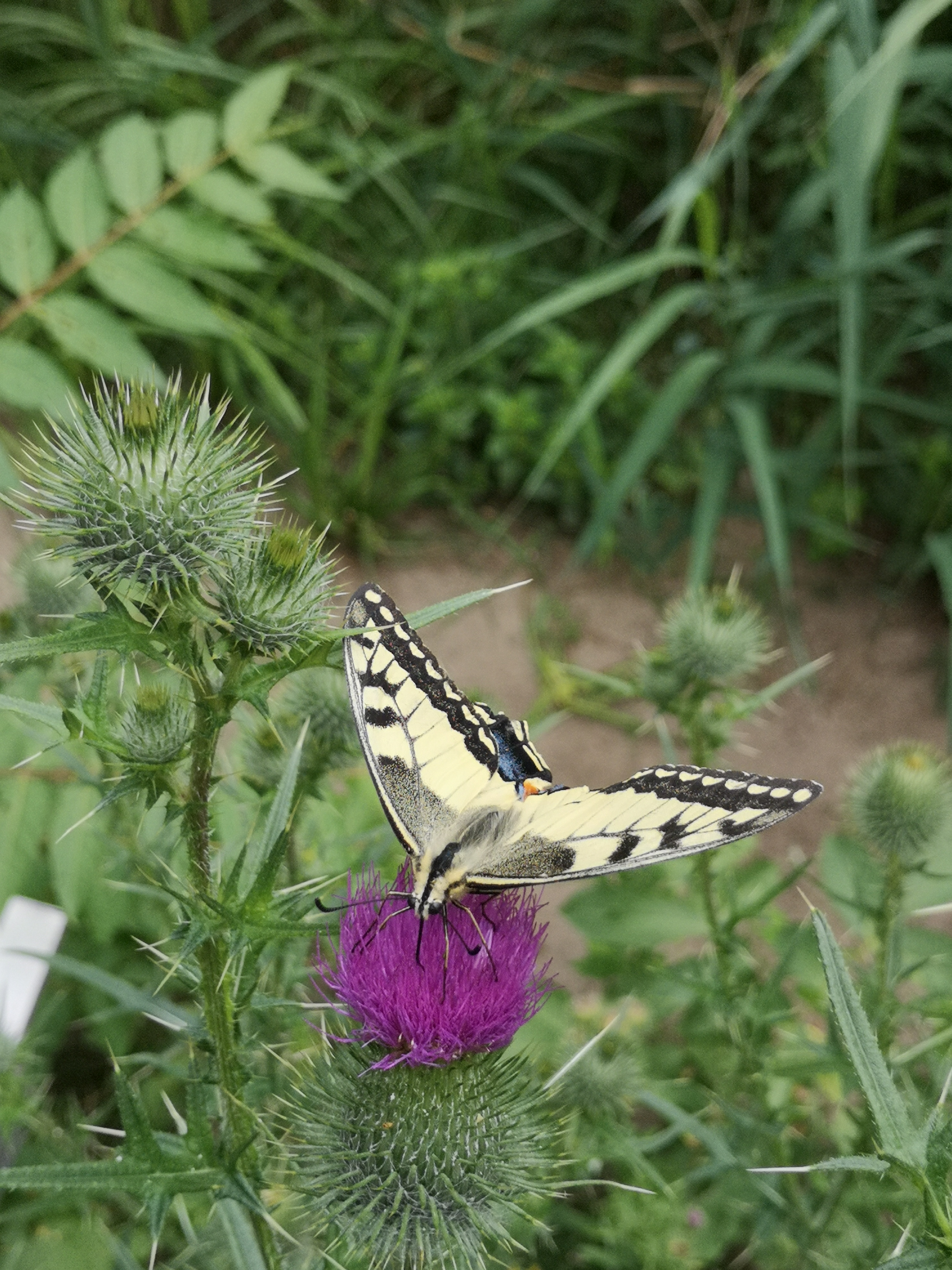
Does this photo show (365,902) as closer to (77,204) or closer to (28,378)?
(28,378)

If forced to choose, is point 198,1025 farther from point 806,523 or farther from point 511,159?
point 511,159

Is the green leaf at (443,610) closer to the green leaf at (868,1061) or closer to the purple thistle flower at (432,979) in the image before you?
the purple thistle flower at (432,979)

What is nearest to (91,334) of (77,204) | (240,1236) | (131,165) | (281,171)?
(77,204)

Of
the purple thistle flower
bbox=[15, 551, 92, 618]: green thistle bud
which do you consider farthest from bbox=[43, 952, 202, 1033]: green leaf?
bbox=[15, 551, 92, 618]: green thistle bud

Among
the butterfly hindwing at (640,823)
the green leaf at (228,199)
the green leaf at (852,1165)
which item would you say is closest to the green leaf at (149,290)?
the green leaf at (228,199)

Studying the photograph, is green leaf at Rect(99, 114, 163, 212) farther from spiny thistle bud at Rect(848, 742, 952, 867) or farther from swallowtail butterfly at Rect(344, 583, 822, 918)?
spiny thistle bud at Rect(848, 742, 952, 867)

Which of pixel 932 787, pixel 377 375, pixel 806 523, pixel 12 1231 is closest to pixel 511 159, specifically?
pixel 377 375
